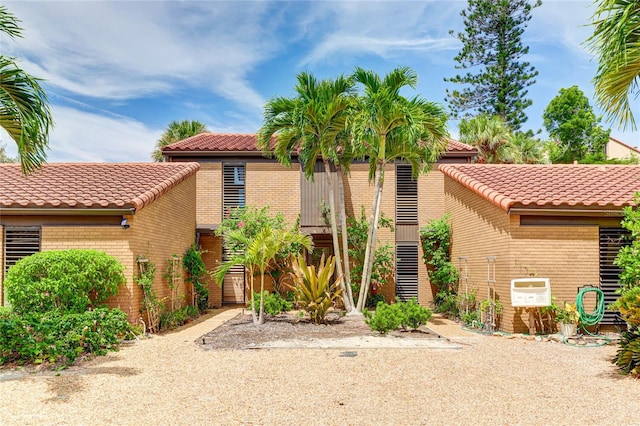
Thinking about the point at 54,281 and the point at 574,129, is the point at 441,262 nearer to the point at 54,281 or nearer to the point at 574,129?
the point at 54,281

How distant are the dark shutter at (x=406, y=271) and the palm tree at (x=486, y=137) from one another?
9.12 metres

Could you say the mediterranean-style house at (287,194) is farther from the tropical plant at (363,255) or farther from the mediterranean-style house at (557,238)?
the mediterranean-style house at (557,238)

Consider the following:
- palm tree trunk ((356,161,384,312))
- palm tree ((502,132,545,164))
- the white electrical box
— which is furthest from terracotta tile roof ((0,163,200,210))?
palm tree ((502,132,545,164))

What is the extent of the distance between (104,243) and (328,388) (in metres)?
7.13

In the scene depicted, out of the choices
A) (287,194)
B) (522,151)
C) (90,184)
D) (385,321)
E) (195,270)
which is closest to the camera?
(385,321)

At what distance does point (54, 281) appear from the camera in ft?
33.4

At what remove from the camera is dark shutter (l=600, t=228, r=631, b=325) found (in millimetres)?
12359

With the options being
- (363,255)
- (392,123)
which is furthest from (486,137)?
(392,123)

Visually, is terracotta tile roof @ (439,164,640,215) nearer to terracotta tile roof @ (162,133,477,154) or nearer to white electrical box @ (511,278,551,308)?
white electrical box @ (511,278,551,308)

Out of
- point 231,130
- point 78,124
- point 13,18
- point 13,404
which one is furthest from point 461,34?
point 13,404

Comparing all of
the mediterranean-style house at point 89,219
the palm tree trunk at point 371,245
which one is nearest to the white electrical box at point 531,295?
the palm tree trunk at point 371,245

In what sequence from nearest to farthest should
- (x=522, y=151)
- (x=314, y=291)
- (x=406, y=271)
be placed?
(x=314, y=291) → (x=406, y=271) → (x=522, y=151)

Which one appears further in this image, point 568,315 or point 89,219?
point 89,219

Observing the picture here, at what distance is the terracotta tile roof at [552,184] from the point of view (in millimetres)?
12086
